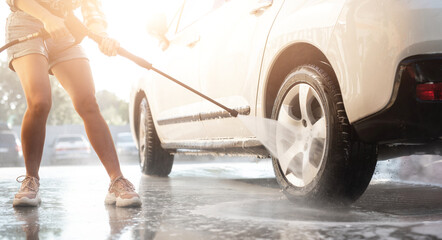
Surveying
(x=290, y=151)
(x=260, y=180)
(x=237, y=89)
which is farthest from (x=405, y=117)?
(x=260, y=180)

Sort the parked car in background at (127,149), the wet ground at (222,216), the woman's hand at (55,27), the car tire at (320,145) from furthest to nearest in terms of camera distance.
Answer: the parked car in background at (127,149) < the woman's hand at (55,27) < the car tire at (320,145) < the wet ground at (222,216)

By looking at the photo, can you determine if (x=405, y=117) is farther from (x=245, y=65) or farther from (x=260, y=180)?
(x=260, y=180)

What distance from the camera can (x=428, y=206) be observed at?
362cm

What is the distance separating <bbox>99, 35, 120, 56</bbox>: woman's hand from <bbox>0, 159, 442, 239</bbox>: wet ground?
→ 0.93 meters

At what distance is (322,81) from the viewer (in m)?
3.30

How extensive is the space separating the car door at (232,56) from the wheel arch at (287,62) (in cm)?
10

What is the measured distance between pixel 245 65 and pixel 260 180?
2376 millimetres

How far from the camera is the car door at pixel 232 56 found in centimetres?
385

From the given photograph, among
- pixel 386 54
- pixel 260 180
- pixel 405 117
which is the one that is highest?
pixel 386 54

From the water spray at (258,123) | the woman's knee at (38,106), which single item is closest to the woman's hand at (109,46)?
the water spray at (258,123)

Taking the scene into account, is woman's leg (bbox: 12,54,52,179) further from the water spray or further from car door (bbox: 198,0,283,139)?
car door (bbox: 198,0,283,139)

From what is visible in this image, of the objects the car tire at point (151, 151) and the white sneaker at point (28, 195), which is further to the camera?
the car tire at point (151, 151)

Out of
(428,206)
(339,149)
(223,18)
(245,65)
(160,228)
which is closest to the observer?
(160,228)

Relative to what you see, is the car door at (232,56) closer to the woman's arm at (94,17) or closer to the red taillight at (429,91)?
the woman's arm at (94,17)
